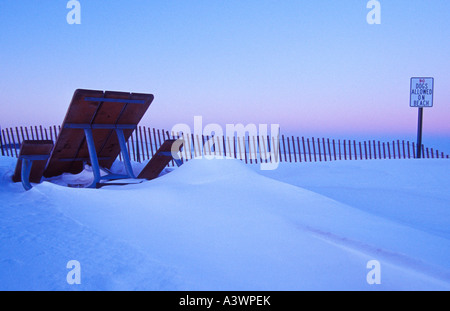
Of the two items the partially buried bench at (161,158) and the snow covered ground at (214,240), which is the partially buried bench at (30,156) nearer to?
the partially buried bench at (161,158)

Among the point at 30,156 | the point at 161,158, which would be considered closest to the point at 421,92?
the point at 161,158

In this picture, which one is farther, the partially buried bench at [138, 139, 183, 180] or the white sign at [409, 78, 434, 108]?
the white sign at [409, 78, 434, 108]

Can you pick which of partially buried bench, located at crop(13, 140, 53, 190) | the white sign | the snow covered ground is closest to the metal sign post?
the white sign

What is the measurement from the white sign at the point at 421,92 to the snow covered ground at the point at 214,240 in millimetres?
10461

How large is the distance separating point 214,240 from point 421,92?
46.4ft

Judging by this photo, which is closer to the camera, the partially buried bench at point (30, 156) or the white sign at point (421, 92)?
the partially buried bench at point (30, 156)

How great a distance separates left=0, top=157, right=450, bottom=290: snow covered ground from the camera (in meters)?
2.28

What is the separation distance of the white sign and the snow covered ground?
1046cm

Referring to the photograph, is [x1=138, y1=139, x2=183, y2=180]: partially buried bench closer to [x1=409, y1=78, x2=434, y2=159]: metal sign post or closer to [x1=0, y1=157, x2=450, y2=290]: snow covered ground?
[x1=0, y1=157, x2=450, y2=290]: snow covered ground

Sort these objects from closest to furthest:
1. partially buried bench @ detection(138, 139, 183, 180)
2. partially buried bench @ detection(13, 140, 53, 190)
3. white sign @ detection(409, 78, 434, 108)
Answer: partially buried bench @ detection(13, 140, 53, 190)
partially buried bench @ detection(138, 139, 183, 180)
white sign @ detection(409, 78, 434, 108)

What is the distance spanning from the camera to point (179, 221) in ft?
11.0

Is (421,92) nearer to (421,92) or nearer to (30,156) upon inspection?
(421,92)

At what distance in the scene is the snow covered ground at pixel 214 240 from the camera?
7.48 feet

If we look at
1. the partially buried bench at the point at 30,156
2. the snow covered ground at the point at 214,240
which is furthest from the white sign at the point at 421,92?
the partially buried bench at the point at 30,156
